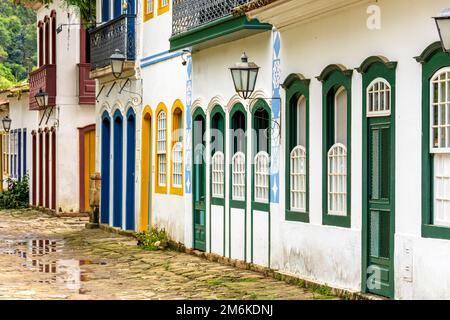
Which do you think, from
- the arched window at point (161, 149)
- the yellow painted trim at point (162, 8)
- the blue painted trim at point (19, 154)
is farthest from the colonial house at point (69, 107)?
the arched window at point (161, 149)

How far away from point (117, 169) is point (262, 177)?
394 inches

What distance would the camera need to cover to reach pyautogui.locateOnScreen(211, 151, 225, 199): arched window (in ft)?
61.0

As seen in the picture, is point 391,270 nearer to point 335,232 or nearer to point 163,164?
point 335,232

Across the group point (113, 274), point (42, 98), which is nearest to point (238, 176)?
point (113, 274)

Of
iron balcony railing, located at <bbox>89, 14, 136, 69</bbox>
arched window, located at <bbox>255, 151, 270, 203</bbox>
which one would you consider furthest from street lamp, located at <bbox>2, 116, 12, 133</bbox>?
arched window, located at <bbox>255, 151, 270, 203</bbox>

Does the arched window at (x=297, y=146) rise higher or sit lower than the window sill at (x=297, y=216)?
higher

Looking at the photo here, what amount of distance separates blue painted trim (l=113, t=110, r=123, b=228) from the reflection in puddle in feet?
7.47

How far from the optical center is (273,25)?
16156 mm

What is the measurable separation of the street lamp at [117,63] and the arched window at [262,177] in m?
7.34

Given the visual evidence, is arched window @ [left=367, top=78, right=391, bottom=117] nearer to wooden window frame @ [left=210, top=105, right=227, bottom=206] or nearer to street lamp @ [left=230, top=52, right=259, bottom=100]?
street lamp @ [left=230, top=52, right=259, bottom=100]

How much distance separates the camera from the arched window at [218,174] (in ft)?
61.0

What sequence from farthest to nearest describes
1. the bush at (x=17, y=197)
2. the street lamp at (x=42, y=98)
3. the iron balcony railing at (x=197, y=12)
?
the bush at (x=17, y=197), the street lamp at (x=42, y=98), the iron balcony railing at (x=197, y=12)

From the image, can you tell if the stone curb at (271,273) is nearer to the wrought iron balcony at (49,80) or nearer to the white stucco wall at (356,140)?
the white stucco wall at (356,140)

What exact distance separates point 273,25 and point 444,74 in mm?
5093
